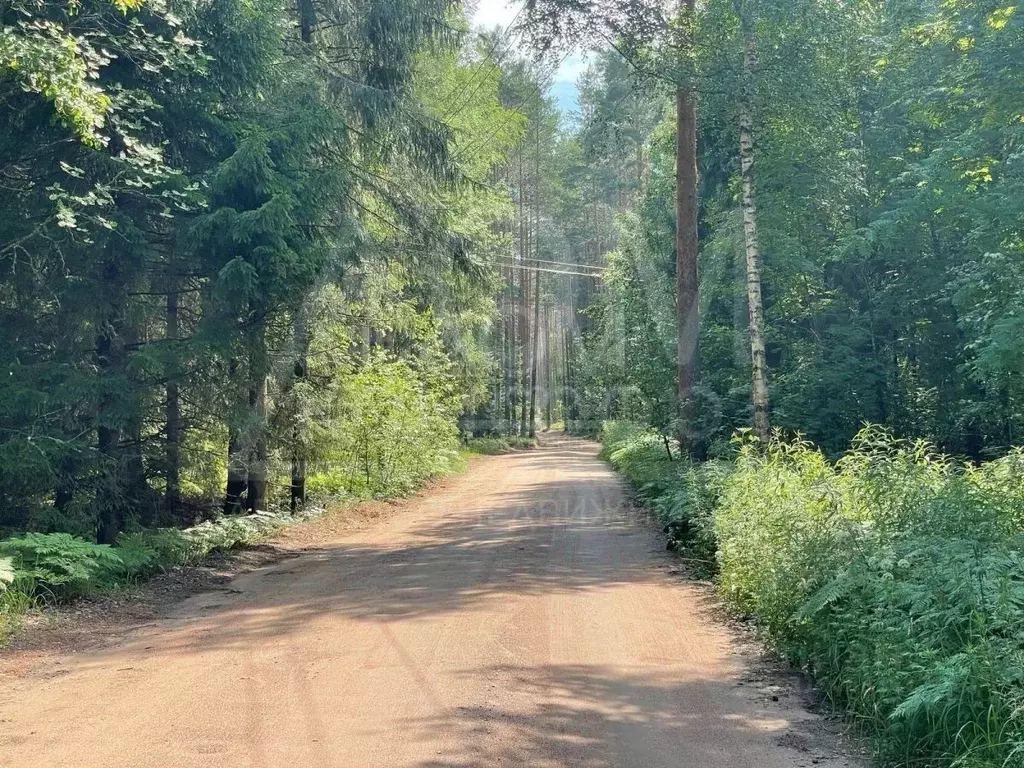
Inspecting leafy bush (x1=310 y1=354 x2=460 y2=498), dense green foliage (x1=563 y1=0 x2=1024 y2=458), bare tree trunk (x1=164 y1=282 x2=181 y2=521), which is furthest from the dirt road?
dense green foliage (x1=563 y1=0 x2=1024 y2=458)

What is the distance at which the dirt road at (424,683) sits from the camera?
17.0 ft

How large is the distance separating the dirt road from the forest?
A: 33.8 inches

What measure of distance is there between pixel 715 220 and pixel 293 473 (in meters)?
13.0

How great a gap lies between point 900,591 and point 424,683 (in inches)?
128

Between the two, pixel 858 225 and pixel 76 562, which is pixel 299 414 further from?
pixel 858 225

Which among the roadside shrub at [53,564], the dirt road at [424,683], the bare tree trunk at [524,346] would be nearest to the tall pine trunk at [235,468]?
the dirt road at [424,683]

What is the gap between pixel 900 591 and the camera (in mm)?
5590

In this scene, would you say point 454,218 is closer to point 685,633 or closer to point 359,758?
point 685,633

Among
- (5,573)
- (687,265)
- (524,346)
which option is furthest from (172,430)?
(524,346)

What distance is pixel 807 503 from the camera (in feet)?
27.8

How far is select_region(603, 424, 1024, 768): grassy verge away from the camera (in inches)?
175

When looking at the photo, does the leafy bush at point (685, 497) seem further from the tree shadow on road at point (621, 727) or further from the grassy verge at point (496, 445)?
the grassy verge at point (496, 445)

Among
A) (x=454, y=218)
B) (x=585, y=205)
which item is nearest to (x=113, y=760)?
(x=454, y=218)

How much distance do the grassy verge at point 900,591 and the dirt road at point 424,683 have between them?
1.46 ft
